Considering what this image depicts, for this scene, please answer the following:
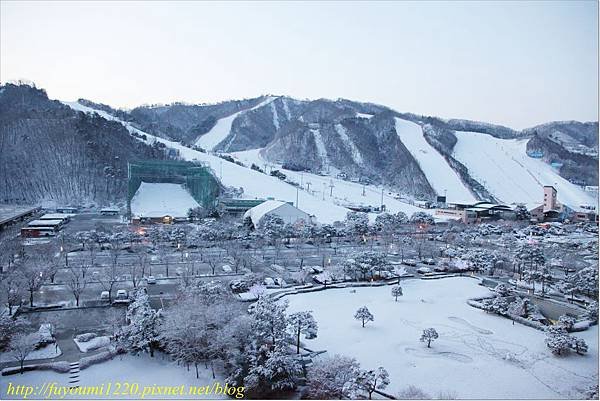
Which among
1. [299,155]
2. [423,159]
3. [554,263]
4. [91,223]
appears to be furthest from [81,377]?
[299,155]

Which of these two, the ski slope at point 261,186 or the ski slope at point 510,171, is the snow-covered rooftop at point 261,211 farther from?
the ski slope at point 510,171

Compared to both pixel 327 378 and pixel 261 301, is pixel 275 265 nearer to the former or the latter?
pixel 261 301

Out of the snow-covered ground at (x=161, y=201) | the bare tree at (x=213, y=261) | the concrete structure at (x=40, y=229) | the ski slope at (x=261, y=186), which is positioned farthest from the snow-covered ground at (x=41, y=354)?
the ski slope at (x=261, y=186)

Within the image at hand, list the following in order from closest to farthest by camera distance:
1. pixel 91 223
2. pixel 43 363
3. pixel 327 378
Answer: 1. pixel 327 378
2. pixel 43 363
3. pixel 91 223

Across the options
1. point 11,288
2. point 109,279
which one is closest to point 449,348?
Answer: point 109,279

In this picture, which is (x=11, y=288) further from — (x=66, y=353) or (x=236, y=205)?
(x=236, y=205)

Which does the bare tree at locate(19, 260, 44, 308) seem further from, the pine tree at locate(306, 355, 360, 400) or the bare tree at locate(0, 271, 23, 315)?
the pine tree at locate(306, 355, 360, 400)
